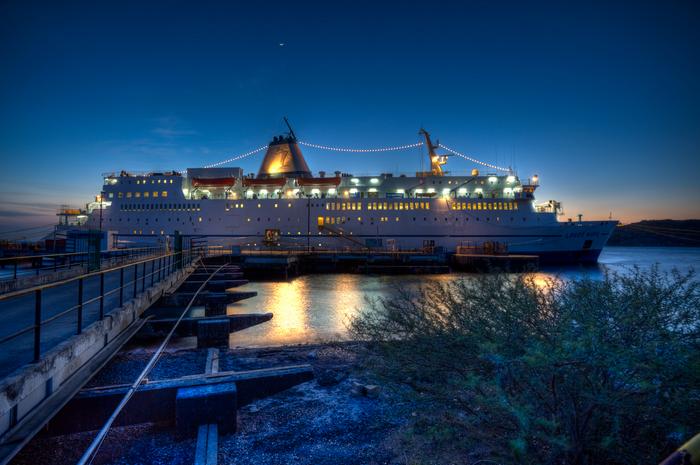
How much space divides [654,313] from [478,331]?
156 cm

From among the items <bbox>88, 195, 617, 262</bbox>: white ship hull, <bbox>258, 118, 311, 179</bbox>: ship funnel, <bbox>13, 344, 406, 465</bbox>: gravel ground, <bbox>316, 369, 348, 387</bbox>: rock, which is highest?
<bbox>258, 118, 311, 179</bbox>: ship funnel

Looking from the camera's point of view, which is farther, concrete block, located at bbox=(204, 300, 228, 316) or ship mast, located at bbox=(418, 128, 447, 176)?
ship mast, located at bbox=(418, 128, 447, 176)

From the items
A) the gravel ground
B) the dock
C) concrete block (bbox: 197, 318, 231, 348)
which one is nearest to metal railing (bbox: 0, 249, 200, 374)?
the dock

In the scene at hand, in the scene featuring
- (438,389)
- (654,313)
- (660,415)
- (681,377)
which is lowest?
(438,389)

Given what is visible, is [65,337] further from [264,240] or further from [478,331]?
[264,240]

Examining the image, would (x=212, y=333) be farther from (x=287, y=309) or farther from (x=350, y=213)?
(x=350, y=213)

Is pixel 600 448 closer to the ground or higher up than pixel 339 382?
higher up

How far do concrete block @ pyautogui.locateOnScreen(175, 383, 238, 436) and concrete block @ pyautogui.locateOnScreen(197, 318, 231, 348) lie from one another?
3759 millimetres

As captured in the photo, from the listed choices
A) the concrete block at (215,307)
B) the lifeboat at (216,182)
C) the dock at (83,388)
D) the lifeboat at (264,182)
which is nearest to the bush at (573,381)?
the dock at (83,388)

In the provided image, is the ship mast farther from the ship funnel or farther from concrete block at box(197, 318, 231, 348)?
concrete block at box(197, 318, 231, 348)

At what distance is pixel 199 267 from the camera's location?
20.9 meters

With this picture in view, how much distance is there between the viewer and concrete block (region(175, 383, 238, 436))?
12.7 ft

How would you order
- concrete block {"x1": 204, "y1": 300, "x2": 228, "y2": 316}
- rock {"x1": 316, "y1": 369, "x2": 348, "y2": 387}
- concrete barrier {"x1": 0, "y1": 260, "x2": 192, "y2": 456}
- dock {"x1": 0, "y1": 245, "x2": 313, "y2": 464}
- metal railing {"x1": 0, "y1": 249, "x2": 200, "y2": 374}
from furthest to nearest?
concrete block {"x1": 204, "y1": 300, "x2": 228, "y2": 316} → rock {"x1": 316, "y1": 369, "x2": 348, "y2": 387} → metal railing {"x1": 0, "y1": 249, "x2": 200, "y2": 374} → dock {"x1": 0, "y1": 245, "x2": 313, "y2": 464} → concrete barrier {"x1": 0, "y1": 260, "x2": 192, "y2": 456}

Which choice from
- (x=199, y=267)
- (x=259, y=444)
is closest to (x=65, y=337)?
(x=259, y=444)
